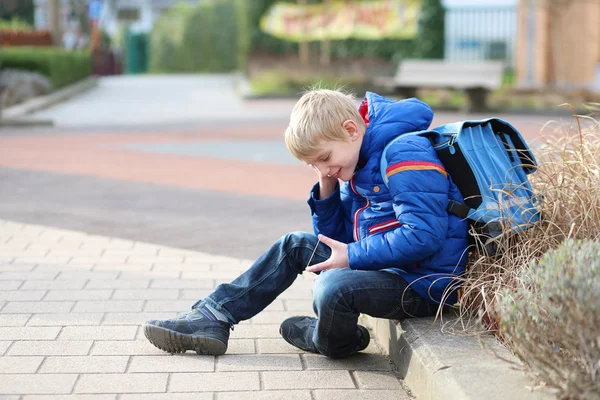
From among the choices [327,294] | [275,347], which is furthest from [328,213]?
[275,347]

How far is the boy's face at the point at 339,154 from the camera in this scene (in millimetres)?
3293

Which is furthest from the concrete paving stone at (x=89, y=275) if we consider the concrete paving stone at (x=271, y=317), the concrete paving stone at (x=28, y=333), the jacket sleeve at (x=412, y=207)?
the jacket sleeve at (x=412, y=207)

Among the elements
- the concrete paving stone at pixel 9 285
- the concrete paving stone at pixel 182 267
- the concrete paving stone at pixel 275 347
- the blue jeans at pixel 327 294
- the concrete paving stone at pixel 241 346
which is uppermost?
the blue jeans at pixel 327 294

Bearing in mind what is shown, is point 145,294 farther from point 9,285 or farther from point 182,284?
point 9,285

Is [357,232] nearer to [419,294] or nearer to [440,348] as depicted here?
[419,294]

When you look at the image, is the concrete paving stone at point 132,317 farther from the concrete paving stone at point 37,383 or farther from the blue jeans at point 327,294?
the concrete paving stone at point 37,383

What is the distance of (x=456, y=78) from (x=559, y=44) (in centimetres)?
516

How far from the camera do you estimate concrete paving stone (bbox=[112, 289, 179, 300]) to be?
4315 mm

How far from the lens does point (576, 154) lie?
390cm

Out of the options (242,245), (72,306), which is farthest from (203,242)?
(72,306)

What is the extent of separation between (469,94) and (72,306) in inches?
559

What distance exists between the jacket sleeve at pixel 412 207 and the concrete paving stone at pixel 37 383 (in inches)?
44.9

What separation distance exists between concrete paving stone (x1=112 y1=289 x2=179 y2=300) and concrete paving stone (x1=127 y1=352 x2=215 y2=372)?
2.75 feet

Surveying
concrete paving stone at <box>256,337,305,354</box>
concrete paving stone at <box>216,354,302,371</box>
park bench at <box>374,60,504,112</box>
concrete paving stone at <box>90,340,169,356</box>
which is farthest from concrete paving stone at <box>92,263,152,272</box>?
park bench at <box>374,60,504,112</box>
